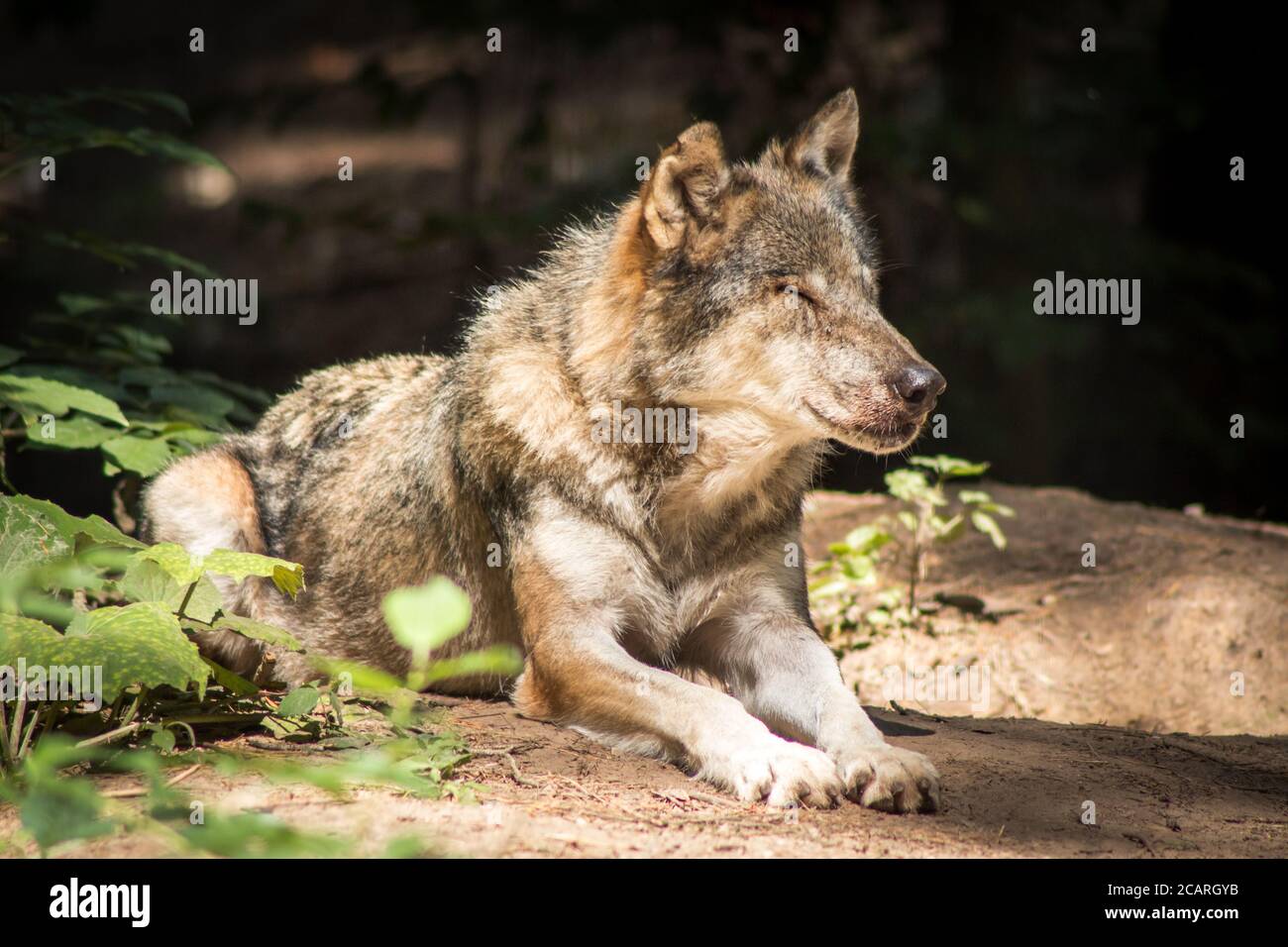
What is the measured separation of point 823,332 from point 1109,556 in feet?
11.8

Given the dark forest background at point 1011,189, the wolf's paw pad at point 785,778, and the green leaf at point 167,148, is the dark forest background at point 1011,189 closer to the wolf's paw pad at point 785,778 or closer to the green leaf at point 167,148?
the green leaf at point 167,148

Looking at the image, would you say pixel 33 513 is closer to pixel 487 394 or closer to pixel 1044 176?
pixel 487 394

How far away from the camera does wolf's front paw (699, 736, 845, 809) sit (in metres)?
3.94

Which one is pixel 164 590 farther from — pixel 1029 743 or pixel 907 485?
pixel 907 485

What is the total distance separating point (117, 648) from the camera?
132 inches

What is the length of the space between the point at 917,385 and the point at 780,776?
1.61 meters

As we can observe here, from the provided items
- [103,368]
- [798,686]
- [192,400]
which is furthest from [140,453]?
[798,686]

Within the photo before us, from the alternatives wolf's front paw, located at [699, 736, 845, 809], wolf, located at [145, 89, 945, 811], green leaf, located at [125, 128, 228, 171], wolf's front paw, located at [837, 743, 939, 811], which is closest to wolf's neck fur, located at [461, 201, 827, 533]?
wolf, located at [145, 89, 945, 811]

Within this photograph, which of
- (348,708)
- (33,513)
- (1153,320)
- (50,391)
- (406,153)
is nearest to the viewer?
(33,513)

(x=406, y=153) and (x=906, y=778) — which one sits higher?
(x=406, y=153)

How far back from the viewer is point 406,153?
1850 centimetres

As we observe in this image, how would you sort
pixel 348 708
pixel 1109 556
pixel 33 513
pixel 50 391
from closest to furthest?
pixel 33 513 → pixel 348 708 → pixel 50 391 → pixel 1109 556

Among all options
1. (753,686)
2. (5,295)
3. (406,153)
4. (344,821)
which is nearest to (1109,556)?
(753,686)

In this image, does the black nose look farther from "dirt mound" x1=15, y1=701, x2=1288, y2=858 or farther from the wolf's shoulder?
the wolf's shoulder
